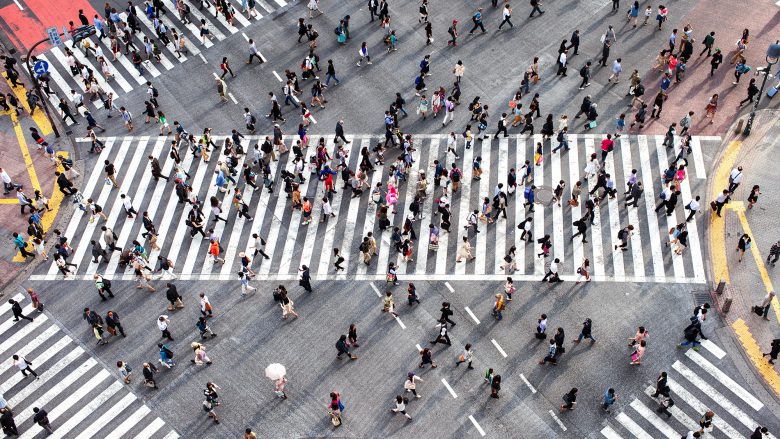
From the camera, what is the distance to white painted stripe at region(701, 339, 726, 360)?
3731 centimetres

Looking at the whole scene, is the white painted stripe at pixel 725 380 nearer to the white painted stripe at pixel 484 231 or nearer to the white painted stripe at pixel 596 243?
the white painted stripe at pixel 596 243

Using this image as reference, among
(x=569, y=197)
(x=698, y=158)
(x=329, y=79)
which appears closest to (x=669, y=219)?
(x=698, y=158)

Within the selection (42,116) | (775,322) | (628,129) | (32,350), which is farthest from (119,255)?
(775,322)

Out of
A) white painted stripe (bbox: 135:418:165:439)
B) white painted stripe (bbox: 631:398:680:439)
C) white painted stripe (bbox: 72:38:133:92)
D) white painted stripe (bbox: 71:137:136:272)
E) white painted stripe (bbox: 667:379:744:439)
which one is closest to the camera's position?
A: white painted stripe (bbox: 667:379:744:439)

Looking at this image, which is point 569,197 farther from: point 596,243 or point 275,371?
point 275,371

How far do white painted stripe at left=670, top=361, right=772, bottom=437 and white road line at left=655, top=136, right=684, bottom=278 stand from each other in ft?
16.8

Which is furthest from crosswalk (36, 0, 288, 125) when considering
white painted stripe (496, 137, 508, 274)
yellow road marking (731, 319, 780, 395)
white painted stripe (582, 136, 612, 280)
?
yellow road marking (731, 319, 780, 395)

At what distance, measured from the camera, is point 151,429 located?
119 feet

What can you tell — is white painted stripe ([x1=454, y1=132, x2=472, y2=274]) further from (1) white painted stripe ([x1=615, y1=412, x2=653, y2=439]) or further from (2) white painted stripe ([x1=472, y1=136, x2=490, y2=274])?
(1) white painted stripe ([x1=615, y1=412, x2=653, y2=439])

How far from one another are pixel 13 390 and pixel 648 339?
2867 cm

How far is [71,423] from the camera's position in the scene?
36969 mm

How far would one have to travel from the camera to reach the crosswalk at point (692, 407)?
35031 millimetres

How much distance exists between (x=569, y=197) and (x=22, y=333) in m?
27.8

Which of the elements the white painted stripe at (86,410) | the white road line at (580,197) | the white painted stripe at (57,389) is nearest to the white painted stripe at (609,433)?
the white road line at (580,197)
